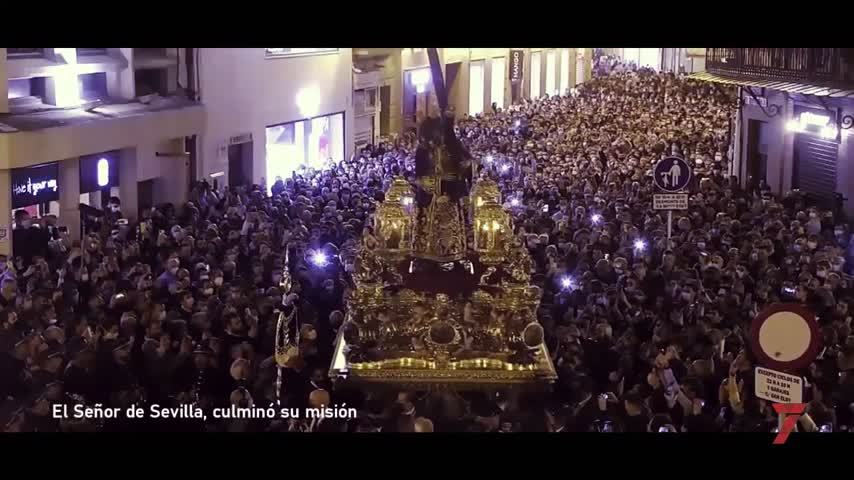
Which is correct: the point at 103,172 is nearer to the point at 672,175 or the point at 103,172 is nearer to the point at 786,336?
the point at 672,175

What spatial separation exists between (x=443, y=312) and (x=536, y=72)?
34.0 m

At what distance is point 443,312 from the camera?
9.25 m

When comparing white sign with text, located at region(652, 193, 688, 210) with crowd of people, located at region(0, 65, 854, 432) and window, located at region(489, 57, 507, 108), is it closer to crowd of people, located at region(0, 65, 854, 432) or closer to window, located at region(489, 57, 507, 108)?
crowd of people, located at region(0, 65, 854, 432)

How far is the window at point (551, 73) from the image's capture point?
43.7 m

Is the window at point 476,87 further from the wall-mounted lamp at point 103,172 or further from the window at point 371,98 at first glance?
the wall-mounted lamp at point 103,172

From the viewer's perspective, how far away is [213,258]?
1180cm

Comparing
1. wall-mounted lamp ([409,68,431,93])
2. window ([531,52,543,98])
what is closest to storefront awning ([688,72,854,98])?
wall-mounted lamp ([409,68,431,93])

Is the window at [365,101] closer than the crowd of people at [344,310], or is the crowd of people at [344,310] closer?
the crowd of people at [344,310]

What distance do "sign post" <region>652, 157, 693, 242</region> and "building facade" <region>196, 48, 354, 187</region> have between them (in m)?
9.31

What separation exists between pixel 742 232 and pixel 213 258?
5.81m

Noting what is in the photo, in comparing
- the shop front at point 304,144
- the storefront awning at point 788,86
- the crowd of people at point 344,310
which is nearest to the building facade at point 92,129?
the crowd of people at point 344,310

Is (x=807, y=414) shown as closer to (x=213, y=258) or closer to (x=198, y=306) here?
(x=198, y=306)

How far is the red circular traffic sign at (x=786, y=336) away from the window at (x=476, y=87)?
1139 inches

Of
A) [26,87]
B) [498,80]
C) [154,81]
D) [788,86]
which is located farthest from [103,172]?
[498,80]
